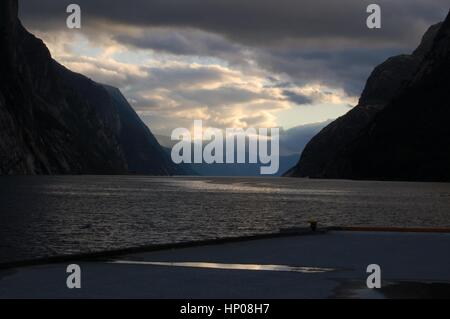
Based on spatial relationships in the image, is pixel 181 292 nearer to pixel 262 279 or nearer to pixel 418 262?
pixel 262 279

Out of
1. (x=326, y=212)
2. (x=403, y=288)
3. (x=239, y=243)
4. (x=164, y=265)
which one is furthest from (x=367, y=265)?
(x=326, y=212)

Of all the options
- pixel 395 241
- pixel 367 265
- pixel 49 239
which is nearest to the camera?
pixel 367 265

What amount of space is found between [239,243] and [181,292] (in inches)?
570

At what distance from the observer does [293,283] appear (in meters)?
20.3

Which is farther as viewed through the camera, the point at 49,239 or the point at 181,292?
the point at 49,239

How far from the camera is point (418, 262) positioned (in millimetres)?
24891

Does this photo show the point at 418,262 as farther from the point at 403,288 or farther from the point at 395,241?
the point at 395,241

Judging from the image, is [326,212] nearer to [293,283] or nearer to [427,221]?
[427,221]
